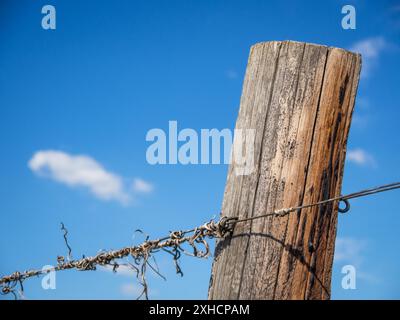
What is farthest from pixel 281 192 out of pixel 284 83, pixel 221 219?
pixel 284 83

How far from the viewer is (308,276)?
84.7 inches

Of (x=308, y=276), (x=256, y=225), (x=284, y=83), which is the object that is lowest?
(x=308, y=276)

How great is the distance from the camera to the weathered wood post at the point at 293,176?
2.14m

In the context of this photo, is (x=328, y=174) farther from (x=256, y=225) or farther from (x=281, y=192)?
(x=256, y=225)

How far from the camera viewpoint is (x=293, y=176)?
7.07 feet

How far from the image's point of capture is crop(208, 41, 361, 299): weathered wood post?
214 centimetres

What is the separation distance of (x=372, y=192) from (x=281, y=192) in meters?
0.41
